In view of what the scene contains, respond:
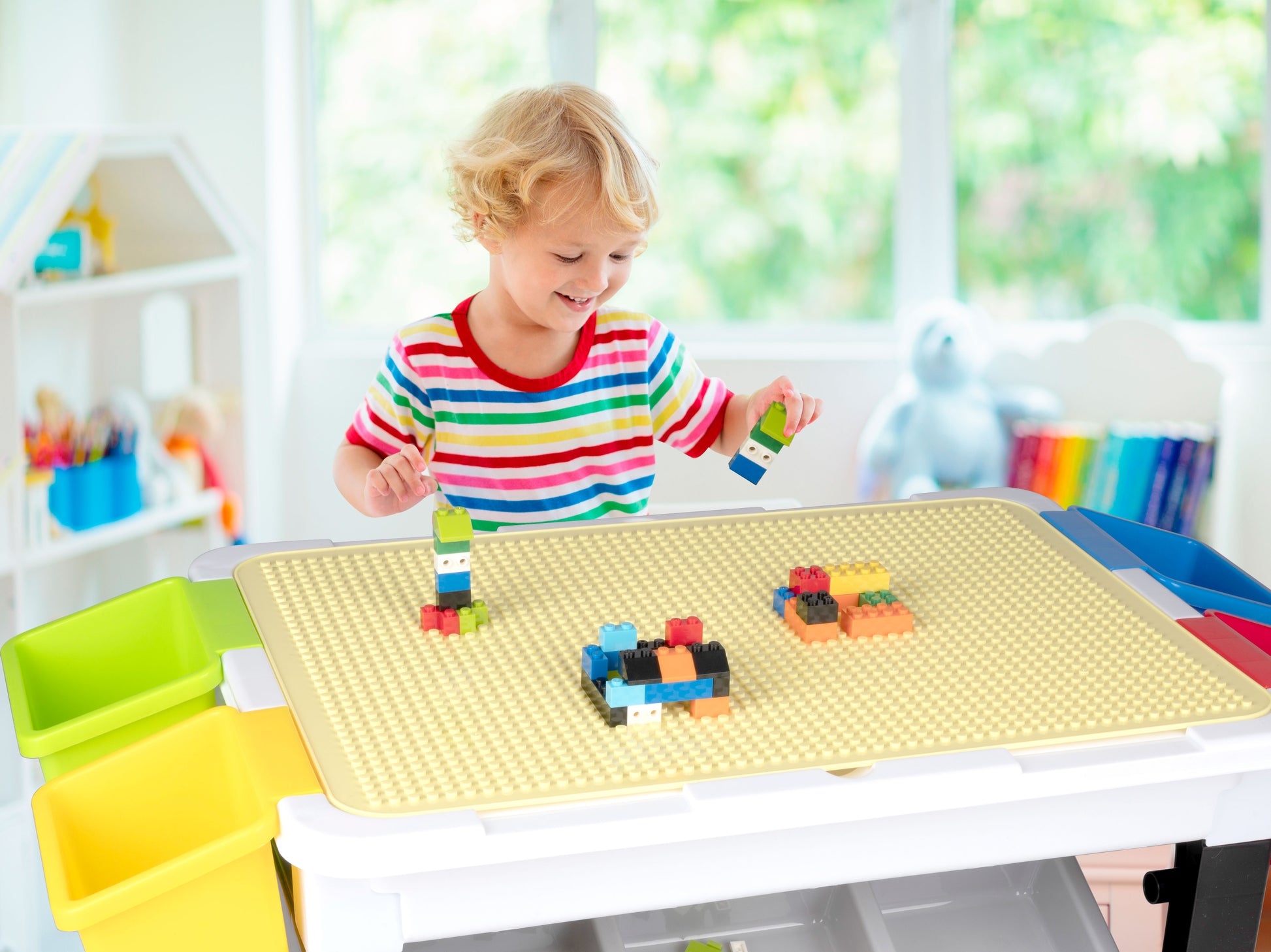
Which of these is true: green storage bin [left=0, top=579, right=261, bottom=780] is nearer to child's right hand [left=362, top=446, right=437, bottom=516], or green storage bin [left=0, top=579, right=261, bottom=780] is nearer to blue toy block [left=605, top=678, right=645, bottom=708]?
child's right hand [left=362, top=446, right=437, bottom=516]

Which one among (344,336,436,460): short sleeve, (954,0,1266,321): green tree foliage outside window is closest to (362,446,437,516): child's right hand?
(344,336,436,460): short sleeve

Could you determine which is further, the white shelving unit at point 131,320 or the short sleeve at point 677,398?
the white shelving unit at point 131,320

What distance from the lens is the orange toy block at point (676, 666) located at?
819 millimetres

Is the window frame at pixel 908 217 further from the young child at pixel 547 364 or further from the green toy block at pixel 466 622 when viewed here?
the green toy block at pixel 466 622

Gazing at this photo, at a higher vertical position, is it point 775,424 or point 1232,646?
point 775,424

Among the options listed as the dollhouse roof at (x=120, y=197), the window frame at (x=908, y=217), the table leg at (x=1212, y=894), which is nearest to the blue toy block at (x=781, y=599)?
the table leg at (x=1212, y=894)

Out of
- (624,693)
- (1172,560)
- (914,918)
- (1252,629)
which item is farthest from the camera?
(1172,560)

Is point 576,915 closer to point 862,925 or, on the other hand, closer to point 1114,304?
point 862,925

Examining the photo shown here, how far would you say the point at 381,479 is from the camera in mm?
1095

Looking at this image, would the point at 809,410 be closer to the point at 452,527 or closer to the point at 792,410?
the point at 792,410

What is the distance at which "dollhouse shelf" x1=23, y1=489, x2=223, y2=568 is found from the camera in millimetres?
1986

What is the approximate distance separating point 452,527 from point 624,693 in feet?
0.72

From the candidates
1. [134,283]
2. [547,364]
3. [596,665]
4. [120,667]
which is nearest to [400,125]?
[134,283]

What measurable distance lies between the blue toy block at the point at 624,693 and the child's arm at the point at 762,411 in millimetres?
393
